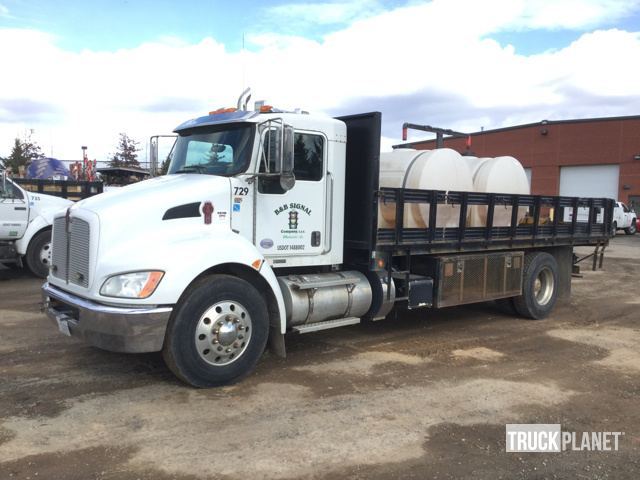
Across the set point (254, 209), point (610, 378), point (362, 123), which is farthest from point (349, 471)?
point (362, 123)

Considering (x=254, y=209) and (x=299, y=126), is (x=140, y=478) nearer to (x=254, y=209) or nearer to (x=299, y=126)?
(x=254, y=209)

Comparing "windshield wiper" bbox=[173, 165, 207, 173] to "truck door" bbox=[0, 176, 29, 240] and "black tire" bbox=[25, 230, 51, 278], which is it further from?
"truck door" bbox=[0, 176, 29, 240]

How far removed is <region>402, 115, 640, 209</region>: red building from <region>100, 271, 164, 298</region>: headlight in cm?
3212

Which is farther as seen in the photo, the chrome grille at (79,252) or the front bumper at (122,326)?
the chrome grille at (79,252)

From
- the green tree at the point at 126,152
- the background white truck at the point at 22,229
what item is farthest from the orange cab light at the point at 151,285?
the green tree at the point at 126,152

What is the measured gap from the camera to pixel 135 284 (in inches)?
181

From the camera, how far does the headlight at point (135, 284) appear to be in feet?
15.0

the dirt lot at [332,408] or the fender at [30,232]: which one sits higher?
the fender at [30,232]

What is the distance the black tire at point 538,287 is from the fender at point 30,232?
923 centimetres

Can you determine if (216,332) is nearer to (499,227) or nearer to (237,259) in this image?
(237,259)

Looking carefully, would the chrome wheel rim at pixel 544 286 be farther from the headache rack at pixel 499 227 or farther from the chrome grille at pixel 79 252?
the chrome grille at pixel 79 252

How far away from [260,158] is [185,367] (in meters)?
2.12

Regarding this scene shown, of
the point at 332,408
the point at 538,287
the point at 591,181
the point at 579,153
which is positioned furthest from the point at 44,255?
the point at 591,181

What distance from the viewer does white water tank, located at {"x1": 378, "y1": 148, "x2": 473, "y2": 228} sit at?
23.3ft
